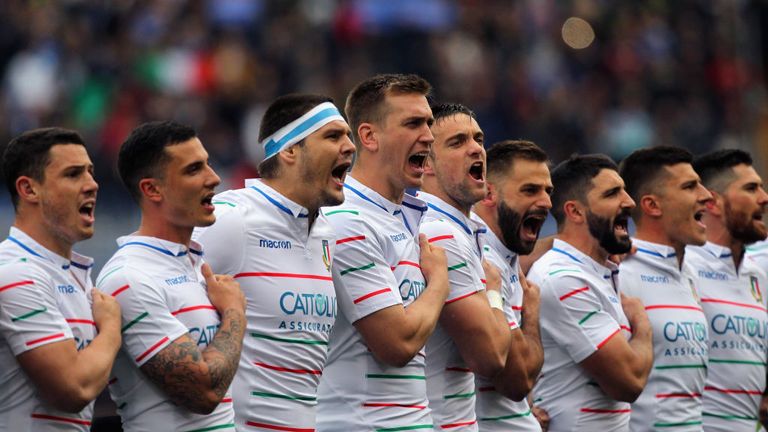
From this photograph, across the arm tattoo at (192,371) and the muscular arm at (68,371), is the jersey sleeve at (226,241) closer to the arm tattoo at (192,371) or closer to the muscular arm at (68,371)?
the arm tattoo at (192,371)

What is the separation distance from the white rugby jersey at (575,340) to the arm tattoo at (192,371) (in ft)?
8.18

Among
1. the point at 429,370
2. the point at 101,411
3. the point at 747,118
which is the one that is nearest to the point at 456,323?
the point at 429,370

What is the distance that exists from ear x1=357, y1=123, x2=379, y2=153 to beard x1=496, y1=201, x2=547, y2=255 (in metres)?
1.05

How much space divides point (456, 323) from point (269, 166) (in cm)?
118

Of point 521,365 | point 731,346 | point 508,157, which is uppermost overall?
point 508,157

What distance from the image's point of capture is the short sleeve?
18.1 ft

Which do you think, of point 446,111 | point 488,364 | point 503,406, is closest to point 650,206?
point 446,111

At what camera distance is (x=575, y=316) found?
7.77 meters

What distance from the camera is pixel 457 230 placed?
7.15 meters

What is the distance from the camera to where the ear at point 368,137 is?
6.96 meters

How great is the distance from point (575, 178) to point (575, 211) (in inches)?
7.9

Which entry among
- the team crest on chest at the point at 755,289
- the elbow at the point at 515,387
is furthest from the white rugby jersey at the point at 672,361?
the elbow at the point at 515,387

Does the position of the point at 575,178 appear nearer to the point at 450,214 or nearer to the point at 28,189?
the point at 450,214

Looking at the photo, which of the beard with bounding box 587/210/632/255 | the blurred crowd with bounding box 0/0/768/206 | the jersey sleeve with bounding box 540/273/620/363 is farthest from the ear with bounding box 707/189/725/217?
the blurred crowd with bounding box 0/0/768/206
